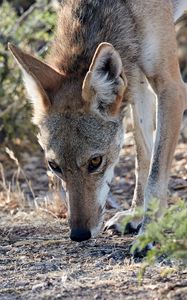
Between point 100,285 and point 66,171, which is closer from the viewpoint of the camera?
point 100,285

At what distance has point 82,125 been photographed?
6371mm

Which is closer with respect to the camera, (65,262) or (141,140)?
(65,262)

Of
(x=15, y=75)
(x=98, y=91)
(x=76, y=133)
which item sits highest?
(x=98, y=91)

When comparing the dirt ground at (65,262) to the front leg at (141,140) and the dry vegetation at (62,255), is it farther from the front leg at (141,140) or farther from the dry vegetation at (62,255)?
the front leg at (141,140)

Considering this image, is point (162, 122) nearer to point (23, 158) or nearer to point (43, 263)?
point (43, 263)

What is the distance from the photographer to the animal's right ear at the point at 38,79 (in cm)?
639

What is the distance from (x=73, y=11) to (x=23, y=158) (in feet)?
12.1

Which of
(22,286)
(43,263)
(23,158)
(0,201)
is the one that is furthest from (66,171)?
(23,158)

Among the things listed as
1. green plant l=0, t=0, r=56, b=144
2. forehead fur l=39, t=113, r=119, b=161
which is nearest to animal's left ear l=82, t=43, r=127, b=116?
forehead fur l=39, t=113, r=119, b=161

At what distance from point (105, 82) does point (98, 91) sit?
100 millimetres

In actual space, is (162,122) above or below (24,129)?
above

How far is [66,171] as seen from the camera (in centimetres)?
628

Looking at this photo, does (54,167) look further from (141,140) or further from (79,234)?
(141,140)

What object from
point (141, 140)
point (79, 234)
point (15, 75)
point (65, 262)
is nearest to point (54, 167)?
point (79, 234)
